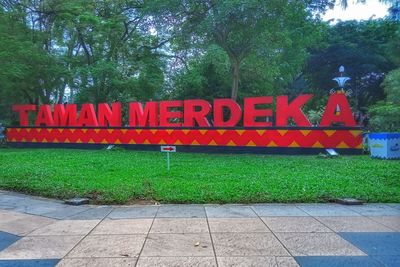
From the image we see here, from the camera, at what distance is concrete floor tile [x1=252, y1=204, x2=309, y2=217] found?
7055 mm

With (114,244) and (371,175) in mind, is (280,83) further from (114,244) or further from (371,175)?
(114,244)

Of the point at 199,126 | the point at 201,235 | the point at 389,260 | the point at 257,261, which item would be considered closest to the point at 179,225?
the point at 201,235

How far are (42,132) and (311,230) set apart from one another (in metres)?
19.5

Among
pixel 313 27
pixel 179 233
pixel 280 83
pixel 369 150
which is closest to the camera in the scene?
pixel 179 233

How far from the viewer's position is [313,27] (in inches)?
963

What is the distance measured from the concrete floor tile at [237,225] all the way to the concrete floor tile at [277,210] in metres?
0.51

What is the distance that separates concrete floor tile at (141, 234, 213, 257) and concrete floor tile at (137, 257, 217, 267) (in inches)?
5.2

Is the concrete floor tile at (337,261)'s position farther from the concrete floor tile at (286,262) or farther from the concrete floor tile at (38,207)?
the concrete floor tile at (38,207)

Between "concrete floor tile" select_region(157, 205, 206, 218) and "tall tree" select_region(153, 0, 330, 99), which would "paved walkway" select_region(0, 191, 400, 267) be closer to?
"concrete floor tile" select_region(157, 205, 206, 218)

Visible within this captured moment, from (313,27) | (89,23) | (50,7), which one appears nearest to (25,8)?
(50,7)

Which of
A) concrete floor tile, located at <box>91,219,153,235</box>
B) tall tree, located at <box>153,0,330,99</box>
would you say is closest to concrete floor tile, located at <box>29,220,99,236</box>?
concrete floor tile, located at <box>91,219,153,235</box>

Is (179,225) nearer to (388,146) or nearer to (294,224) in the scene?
(294,224)

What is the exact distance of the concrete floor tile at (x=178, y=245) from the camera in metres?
5.07

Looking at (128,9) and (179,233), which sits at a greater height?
(128,9)
